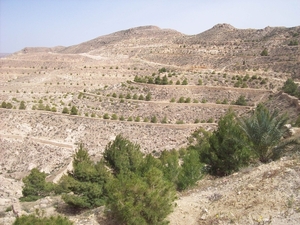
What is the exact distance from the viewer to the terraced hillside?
25.2 m

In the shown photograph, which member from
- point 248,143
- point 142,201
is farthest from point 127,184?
point 248,143

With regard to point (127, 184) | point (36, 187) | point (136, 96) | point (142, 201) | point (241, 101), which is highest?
point (127, 184)

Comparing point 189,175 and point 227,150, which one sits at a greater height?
point 227,150

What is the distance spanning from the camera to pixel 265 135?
12.1 metres

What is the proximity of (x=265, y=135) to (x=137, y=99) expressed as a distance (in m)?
24.2

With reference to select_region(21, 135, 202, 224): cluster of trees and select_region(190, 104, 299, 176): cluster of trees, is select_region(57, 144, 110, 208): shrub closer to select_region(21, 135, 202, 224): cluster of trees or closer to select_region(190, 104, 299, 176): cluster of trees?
select_region(21, 135, 202, 224): cluster of trees

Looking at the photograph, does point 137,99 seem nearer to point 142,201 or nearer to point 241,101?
point 241,101

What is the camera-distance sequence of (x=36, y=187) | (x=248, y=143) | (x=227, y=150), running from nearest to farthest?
(x=248, y=143)
(x=227, y=150)
(x=36, y=187)

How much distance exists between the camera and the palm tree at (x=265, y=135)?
39.7ft

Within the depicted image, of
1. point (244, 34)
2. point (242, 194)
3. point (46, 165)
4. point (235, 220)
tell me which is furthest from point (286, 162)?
point (244, 34)

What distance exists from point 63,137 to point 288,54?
35.6 metres

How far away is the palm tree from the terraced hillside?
12471 mm

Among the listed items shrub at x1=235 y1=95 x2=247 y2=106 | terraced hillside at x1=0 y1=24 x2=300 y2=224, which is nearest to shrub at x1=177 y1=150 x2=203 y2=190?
terraced hillside at x1=0 y1=24 x2=300 y2=224

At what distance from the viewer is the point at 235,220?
7.74m
